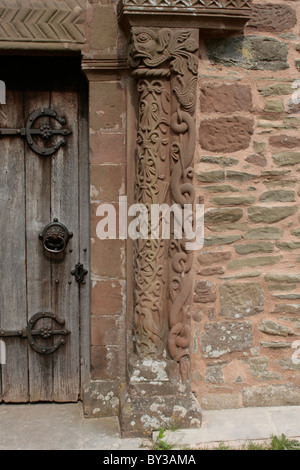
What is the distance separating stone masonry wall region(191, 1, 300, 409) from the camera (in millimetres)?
2973

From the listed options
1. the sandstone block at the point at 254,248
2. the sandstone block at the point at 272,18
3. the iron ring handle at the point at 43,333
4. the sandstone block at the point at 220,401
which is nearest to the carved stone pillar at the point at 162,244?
the sandstone block at the point at 220,401

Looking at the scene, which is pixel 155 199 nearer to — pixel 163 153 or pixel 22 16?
pixel 163 153

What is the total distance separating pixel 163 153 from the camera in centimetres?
284

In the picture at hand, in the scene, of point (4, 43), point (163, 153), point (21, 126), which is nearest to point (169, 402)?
point (163, 153)

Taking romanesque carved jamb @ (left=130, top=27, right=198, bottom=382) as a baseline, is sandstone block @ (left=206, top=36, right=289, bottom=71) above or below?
above

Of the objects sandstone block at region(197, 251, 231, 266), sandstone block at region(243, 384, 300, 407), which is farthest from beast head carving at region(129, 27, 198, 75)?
sandstone block at region(243, 384, 300, 407)

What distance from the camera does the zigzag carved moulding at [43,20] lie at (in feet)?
9.20

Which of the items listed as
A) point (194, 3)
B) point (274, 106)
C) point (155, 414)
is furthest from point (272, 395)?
point (194, 3)

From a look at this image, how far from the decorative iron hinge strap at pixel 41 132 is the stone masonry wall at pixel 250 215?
2.94 feet

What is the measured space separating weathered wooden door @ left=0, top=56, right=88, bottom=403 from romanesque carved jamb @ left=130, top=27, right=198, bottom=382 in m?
0.53

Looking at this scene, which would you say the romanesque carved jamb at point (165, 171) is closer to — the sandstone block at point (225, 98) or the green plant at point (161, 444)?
the sandstone block at point (225, 98)

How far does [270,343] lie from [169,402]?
2.46 ft

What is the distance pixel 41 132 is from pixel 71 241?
72cm

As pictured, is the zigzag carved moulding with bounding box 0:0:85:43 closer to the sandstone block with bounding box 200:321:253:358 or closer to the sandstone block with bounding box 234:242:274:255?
the sandstone block with bounding box 234:242:274:255
